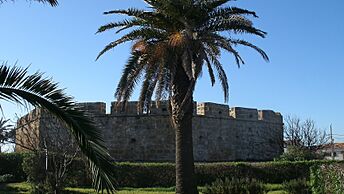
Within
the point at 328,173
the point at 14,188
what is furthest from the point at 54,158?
the point at 328,173

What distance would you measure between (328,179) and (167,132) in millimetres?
15994

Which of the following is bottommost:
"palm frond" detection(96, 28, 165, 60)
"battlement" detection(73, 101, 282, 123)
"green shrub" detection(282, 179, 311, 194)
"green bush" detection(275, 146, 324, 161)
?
"green shrub" detection(282, 179, 311, 194)

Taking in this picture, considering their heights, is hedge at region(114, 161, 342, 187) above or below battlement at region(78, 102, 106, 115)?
below

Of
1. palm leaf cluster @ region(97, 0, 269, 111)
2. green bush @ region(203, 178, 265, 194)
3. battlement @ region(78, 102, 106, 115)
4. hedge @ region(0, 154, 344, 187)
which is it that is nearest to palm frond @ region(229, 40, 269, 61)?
palm leaf cluster @ region(97, 0, 269, 111)

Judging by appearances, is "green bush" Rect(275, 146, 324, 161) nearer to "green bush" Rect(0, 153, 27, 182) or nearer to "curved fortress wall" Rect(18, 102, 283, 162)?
"curved fortress wall" Rect(18, 102, 283, 162)

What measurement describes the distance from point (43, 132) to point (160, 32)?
10.4 meters

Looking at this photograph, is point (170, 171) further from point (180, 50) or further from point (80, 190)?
point (180, 50)

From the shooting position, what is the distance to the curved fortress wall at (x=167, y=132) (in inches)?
1003

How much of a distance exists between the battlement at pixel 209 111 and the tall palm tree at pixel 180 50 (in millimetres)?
9158

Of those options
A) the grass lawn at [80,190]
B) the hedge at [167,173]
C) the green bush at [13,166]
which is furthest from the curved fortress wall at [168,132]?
the grass lawn at [80,190]

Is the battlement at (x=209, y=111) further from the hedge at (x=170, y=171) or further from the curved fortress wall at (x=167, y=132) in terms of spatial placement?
the hedge at (x=170, y=171)

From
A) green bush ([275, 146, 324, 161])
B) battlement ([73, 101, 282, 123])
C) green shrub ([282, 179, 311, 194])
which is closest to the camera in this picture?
green shrub ([282, 179, 311, 194])

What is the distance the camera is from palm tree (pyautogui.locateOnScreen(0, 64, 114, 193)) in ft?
18.6

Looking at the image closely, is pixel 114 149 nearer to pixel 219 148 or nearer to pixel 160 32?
pixel 219 148
